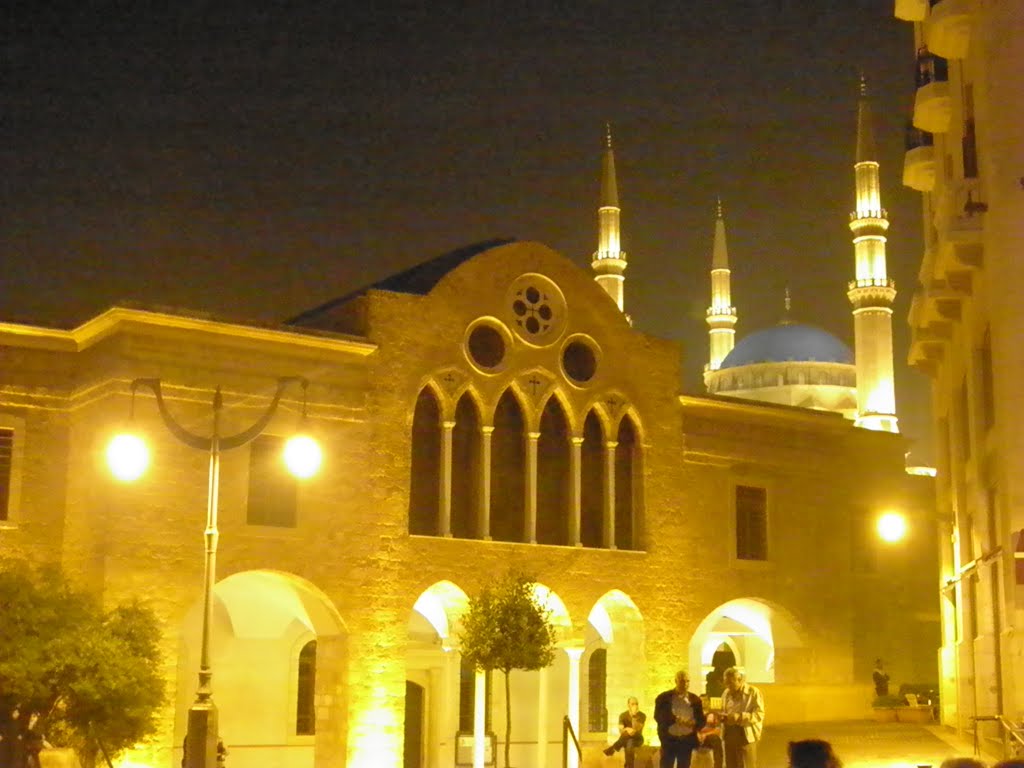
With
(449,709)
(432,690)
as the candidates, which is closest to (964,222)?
(449,709)

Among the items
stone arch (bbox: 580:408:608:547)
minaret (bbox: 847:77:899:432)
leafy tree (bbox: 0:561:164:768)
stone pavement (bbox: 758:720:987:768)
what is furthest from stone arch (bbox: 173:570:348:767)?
minaret (bbox: 847:77:899:432)

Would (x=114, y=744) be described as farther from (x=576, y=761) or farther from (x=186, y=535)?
(x=576, y=761)

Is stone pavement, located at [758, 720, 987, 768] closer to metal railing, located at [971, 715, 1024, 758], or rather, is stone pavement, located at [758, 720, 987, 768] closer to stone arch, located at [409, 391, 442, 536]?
metal railing, located at [971, 715, 1024, 758]

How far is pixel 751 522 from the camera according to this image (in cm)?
2992

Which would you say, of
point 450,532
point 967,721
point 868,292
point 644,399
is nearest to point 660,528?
point 644,399

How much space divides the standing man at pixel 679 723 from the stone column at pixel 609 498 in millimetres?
10904

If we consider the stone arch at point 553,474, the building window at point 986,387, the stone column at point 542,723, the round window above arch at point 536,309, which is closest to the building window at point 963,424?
the building window at point 986,387

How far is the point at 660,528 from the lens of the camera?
2827cm

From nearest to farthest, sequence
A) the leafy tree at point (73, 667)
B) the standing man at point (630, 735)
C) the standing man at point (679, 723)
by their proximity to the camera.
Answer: the standing man at point (679, 723)
the leafy tree at point (73, 667)
the standing man at point (630, 735)

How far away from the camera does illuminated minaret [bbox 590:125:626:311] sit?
A: 54500 mm

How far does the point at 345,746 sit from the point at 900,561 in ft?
46.5

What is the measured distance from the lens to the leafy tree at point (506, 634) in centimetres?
2373

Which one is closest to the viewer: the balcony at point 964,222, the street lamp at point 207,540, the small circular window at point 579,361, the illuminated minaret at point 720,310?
the street lamp at point 207,540

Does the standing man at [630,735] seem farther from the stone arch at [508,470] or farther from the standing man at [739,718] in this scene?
the stone arch at [508,470]
